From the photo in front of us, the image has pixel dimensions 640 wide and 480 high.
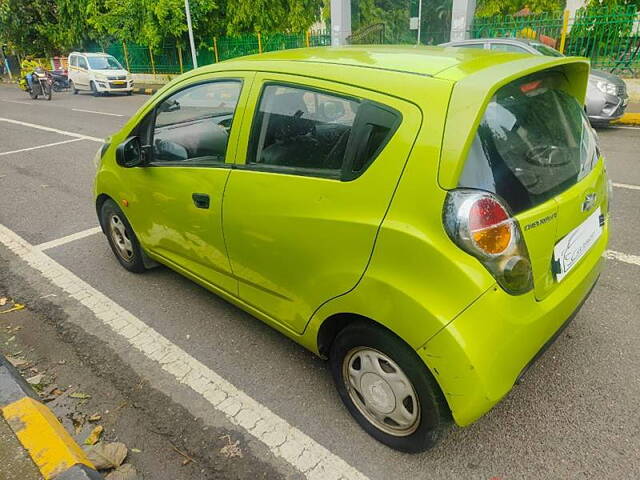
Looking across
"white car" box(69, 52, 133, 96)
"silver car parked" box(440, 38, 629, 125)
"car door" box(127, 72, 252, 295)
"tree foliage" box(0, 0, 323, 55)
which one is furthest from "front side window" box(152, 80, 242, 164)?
"white car" box(69, 52, 133, 96)

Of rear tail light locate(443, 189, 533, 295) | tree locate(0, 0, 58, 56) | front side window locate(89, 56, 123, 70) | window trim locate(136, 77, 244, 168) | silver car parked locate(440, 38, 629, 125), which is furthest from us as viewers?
tree locate(0, 0, 58, 56)

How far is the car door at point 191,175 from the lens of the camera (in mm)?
2539

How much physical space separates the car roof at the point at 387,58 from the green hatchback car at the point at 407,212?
16mm

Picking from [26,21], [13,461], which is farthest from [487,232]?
[26,21]

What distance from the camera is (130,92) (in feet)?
67.6

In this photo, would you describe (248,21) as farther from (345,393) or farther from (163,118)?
(345,393)

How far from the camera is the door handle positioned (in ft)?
8.55

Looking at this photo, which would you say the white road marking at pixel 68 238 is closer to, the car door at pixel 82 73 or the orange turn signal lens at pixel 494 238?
the orange turn signal lens at pixel 494 238

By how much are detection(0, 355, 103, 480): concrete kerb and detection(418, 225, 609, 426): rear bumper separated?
148 cm

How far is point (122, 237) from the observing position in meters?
3.77

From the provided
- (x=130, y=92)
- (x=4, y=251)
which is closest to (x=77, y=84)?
(x=130, y=92)

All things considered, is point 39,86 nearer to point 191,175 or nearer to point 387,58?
point 191,175

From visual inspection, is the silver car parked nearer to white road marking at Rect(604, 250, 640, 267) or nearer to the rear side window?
white road marking at Rect(604, 250, 640, 267)

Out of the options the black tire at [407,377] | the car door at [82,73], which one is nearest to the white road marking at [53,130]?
the car door at [82,73]
